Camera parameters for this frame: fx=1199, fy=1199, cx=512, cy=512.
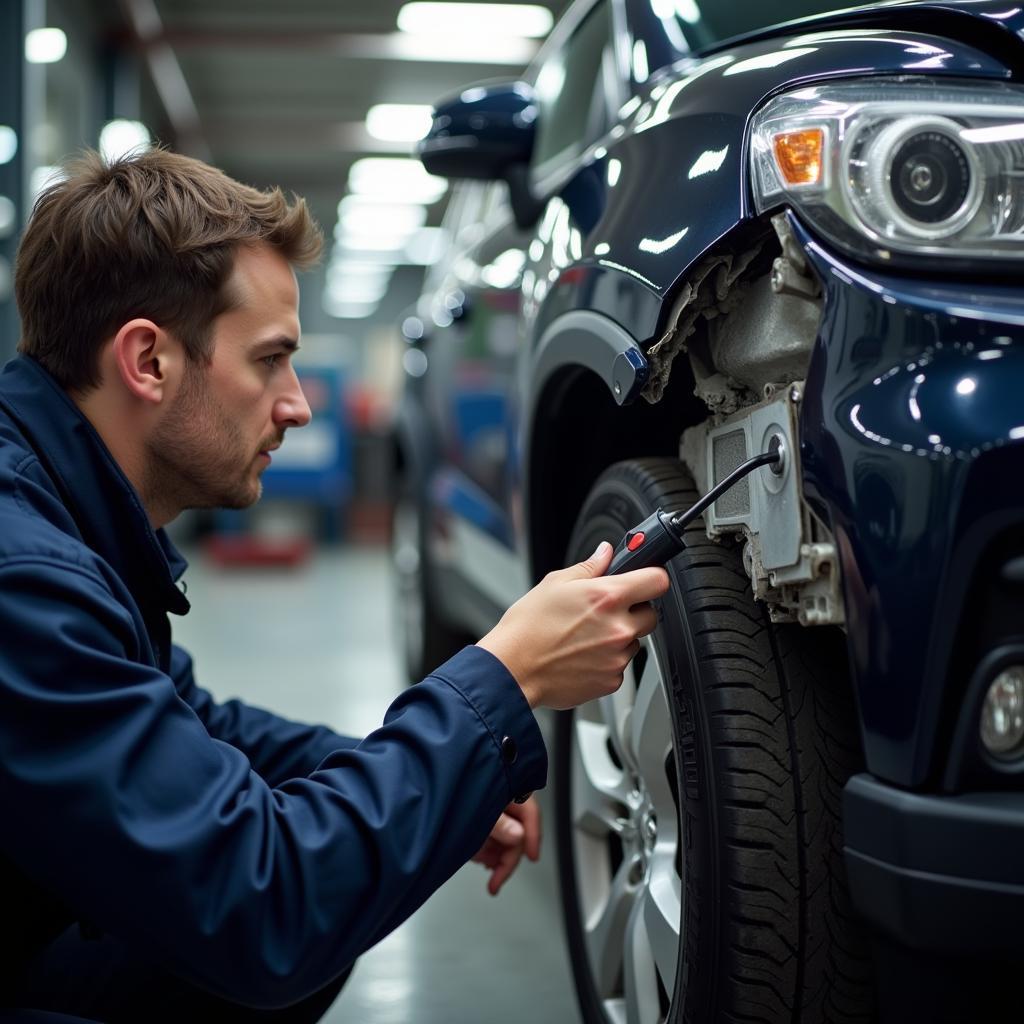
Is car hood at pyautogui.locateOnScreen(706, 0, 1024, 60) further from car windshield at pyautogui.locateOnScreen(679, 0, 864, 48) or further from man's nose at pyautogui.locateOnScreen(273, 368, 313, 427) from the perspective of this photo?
man's nose at pyautogui.locateOnScreen(273, 368, 313, 427)

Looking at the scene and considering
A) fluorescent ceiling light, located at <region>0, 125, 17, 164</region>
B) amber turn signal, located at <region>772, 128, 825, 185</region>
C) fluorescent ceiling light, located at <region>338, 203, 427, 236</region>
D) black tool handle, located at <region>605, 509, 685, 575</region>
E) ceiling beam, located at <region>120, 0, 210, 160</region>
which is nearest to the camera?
amber turn signal, located at <region>772, 128, 825, 185</region>

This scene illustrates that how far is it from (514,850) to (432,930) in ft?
2.10

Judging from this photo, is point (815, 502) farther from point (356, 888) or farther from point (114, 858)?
point (114, 858)

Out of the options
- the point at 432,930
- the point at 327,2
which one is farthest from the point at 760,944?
the point at 327,2

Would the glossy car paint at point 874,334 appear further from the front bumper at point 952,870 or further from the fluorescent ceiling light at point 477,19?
the fluorescent ceiling light at point 477,19

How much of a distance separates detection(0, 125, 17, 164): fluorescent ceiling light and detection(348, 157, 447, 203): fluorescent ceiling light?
795 cm

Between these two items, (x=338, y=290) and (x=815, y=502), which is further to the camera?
(x=338, y=290)

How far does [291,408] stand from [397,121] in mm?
10839

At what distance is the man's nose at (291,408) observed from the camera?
4.10ft

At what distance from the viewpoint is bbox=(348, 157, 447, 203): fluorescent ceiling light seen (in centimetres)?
1316

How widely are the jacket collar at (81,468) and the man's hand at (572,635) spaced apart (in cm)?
36

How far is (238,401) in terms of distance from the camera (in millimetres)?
1198

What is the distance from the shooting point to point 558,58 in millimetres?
2359

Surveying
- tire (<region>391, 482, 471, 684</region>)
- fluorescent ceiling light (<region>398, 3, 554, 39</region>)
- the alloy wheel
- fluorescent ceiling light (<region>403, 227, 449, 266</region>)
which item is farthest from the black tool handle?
fluorescent ceiling light (<region>403, 227, 449, 266</region>)
